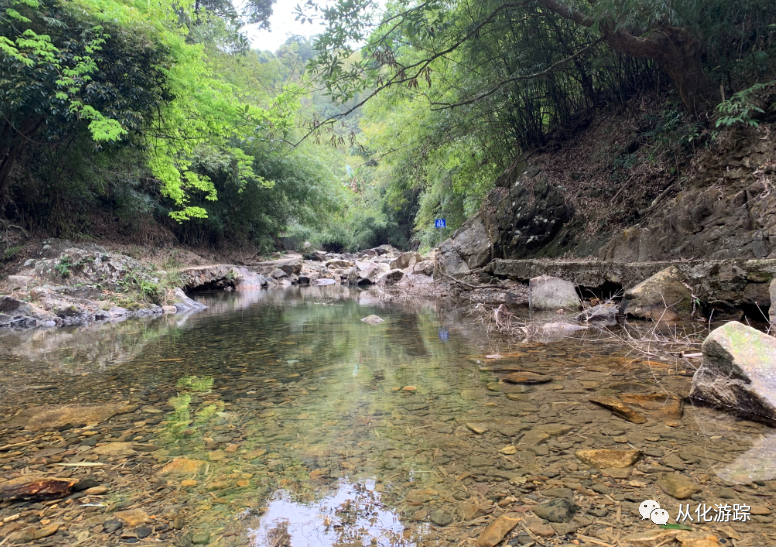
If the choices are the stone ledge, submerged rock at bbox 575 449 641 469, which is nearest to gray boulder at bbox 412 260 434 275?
the stone ledge

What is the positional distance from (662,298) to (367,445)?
432 cm

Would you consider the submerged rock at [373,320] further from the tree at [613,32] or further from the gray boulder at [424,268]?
the gray boulder at [424,268]

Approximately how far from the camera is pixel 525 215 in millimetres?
9031

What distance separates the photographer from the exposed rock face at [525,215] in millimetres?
8492

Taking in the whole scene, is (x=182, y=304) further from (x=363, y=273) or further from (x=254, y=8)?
(x=254, y=8)

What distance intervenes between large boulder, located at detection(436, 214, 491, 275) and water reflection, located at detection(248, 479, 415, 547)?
8985 mm

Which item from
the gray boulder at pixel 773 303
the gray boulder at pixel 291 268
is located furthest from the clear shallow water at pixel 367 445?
the gray boulder at pixel 291 268

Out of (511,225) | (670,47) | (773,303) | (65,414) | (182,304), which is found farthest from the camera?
(511,225)

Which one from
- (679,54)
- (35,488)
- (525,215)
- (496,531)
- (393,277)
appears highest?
(679,54)

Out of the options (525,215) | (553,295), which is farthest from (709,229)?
(525,215)

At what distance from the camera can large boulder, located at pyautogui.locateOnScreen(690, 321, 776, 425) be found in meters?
1.99

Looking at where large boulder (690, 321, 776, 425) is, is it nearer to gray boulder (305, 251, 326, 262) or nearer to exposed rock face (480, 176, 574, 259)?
exposed rock face (480, 176, 574, 259)

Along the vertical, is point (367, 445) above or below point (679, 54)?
below

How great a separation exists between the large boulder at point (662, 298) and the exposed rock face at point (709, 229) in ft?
1.70
